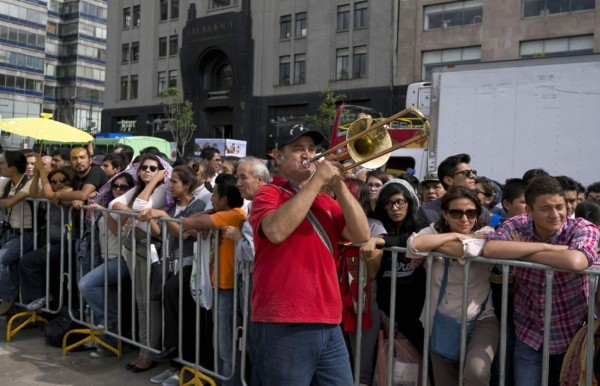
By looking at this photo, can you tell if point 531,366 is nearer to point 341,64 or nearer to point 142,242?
point 142,242

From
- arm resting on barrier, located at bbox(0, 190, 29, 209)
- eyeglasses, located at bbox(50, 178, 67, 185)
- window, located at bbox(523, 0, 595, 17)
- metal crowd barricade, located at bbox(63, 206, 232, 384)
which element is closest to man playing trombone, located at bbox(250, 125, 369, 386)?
metal crowd barricade, located at bbox(63, 206, 232, 384)

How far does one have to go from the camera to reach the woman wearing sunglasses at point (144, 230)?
539 centimetres

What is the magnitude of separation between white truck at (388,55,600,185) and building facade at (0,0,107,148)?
70.0 meters

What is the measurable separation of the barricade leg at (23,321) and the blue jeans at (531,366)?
16.9ft

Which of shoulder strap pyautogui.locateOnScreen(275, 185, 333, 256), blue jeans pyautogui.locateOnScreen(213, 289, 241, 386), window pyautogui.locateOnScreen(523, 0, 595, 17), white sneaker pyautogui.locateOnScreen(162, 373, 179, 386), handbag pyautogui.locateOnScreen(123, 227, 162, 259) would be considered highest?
window pyautogui.locateOnScreen(523, 0, 595, 17)

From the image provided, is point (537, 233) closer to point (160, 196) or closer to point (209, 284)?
point (209, 284)

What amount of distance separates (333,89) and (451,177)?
3214cm

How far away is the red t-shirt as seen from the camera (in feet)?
9.78

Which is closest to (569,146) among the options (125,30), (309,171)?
(309,171)

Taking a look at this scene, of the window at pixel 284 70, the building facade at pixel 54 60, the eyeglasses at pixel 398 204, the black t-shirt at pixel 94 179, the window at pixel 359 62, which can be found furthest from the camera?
the building facade at pixel 54 60

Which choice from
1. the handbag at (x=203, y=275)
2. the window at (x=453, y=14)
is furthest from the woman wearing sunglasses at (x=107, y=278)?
the window at (x=453, y=14)

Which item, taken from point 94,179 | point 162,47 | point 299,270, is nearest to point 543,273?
point 299,270

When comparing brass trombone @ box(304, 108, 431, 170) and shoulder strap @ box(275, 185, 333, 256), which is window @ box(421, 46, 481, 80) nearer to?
brass trombone @ box(304, 108, 431, 170)

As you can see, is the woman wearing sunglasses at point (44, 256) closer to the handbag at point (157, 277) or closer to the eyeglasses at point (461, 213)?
the handbag at point (157, 277)
